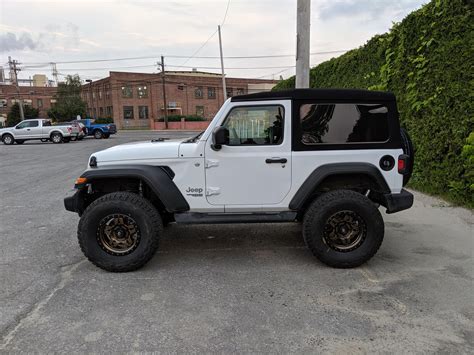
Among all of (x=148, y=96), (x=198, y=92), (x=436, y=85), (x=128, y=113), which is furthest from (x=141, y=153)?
(x=198, y=92)

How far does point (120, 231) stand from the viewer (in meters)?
4.02

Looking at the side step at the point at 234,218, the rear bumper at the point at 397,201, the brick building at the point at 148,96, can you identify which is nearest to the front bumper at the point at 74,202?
the side step at the point at 234,218

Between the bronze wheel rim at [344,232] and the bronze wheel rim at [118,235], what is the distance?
82.7 inches

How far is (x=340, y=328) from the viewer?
2.90 meters

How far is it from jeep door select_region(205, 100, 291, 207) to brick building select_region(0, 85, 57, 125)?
7909cm

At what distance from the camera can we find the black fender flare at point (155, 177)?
390 centimetres

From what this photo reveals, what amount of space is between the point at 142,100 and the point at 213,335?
57.1 meters

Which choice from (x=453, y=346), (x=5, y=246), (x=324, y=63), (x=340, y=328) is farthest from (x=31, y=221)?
(x=324, y=63)

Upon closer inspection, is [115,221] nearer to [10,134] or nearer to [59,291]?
[59,291]

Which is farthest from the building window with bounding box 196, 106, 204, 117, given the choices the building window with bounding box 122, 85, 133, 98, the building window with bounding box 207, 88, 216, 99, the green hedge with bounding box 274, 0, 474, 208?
the green hedge with bounding box 274, 0, 474, 208

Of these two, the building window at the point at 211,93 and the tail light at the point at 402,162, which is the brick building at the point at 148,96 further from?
the tail light at the point at 402,162

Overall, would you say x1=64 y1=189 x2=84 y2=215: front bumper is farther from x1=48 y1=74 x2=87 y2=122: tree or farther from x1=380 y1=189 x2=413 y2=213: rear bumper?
x1=48 y1=74 x2=87 y2=122: tree

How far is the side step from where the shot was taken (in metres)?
4.05

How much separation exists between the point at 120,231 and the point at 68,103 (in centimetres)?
5317
